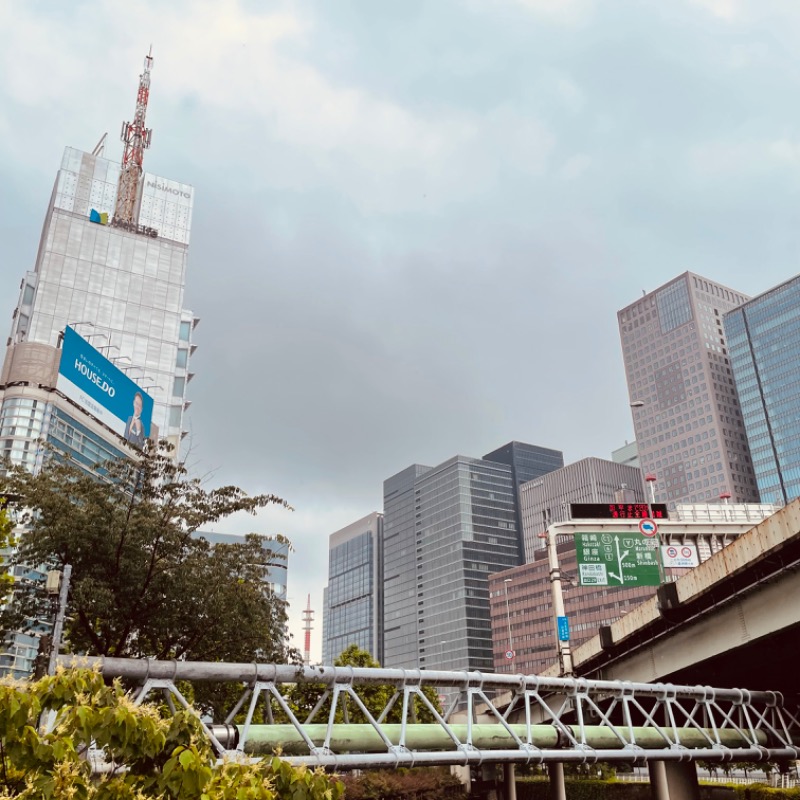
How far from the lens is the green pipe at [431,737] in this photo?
1625 centimetres

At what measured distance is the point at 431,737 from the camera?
18.7m

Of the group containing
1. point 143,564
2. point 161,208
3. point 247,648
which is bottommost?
point 247,648

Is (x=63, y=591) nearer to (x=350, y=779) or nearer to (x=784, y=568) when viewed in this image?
(x=784, y=568)

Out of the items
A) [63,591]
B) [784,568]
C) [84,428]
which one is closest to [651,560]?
[784,568]

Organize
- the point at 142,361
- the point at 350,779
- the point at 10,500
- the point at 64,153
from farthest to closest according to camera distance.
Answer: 1. the point at 64,153
2. the point at 142,361
3. the point at 350,779
4. the point at 10,500

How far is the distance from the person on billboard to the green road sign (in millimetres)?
76604

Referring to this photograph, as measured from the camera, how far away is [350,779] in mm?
47656

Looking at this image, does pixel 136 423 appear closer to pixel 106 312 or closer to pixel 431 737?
pixel 106 312

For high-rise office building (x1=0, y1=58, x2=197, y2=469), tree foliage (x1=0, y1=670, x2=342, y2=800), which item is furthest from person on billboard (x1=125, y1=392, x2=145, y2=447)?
tree foliage (x1=0, y1=670, x2=342, y2=800)

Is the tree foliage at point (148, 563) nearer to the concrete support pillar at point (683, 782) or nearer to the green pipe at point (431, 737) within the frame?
the green pipe at point (431, 737)

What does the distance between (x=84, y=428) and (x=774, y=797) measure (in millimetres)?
98891

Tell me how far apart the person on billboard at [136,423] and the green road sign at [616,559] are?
7660cm

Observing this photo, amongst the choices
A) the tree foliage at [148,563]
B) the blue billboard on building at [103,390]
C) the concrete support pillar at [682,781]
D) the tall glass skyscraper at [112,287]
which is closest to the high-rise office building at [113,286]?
the tall glass skyscraper at [112,287]

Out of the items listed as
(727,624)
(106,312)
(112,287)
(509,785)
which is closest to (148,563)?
Answer: (727,624)
